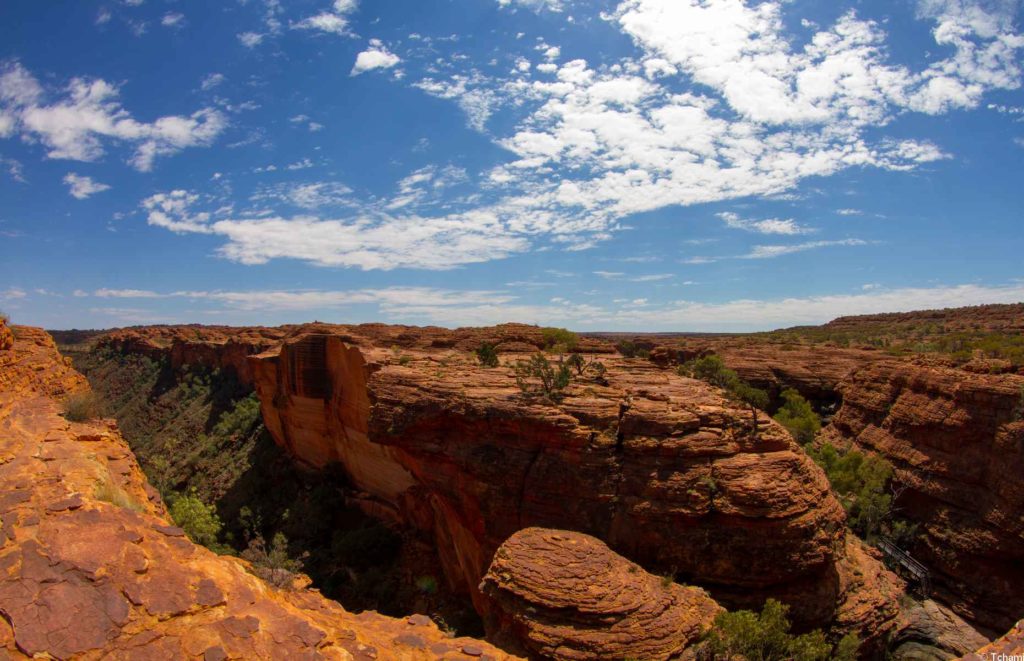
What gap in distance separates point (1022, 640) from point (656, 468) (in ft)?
24.6

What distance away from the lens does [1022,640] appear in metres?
5.92

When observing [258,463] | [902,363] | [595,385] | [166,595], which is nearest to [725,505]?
[595,385]

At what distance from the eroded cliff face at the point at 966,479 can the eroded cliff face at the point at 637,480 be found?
7.22 m

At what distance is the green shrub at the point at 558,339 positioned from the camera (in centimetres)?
2775

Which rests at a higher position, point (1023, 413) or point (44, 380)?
→ point (44, 380)

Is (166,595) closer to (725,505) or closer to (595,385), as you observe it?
(725,505)

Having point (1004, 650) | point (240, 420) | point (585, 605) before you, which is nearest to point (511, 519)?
point (585, 605)

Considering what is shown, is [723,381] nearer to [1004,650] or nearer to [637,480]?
[637,480]

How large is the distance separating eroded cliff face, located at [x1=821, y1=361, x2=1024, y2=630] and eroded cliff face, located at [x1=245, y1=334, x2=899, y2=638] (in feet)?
23.7

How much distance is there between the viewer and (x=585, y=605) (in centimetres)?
1040

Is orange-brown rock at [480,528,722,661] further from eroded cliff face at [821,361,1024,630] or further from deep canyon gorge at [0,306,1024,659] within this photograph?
eroded cliff face at [821,361,1024,630]

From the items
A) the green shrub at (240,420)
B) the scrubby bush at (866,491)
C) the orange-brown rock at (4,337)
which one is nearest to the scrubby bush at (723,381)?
the scrubby bush at (866,491)

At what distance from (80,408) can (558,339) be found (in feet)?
79.5

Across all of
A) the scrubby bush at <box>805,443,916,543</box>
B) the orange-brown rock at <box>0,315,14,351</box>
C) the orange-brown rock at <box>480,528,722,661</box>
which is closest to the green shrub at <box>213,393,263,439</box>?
the orange-brown rock at <box>0,315,14,351</box>
